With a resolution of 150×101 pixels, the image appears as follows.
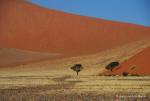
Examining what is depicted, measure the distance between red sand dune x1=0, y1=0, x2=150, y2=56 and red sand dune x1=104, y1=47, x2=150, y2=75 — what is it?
107 ft

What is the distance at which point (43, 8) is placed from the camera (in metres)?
131

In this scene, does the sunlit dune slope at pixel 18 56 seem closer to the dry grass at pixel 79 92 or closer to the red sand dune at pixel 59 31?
the red sand dune at pixel 59 31

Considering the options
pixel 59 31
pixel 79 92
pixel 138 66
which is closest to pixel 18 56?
pixel 59 31

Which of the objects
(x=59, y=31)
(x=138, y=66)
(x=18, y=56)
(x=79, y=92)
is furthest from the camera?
(x=59, y=31)

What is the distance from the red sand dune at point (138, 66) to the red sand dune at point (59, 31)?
1288 inches

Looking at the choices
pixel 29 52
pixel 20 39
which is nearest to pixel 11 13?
pixel 20 39

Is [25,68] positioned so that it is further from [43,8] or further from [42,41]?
[43,8]

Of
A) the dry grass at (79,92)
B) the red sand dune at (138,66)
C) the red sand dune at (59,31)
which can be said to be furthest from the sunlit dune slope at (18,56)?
the dry grass at (79,92)

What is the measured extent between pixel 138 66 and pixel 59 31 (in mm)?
52572

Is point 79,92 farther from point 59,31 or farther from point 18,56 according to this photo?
point 59,31

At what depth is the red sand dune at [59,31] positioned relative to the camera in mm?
105250

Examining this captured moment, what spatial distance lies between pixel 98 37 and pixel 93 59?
20.1 m

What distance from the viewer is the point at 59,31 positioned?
374 feet

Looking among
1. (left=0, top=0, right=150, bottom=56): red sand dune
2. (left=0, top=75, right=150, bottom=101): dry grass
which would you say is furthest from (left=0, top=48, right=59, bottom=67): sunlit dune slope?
(left=0, top=75, right=150, bottom=101): dry grass
